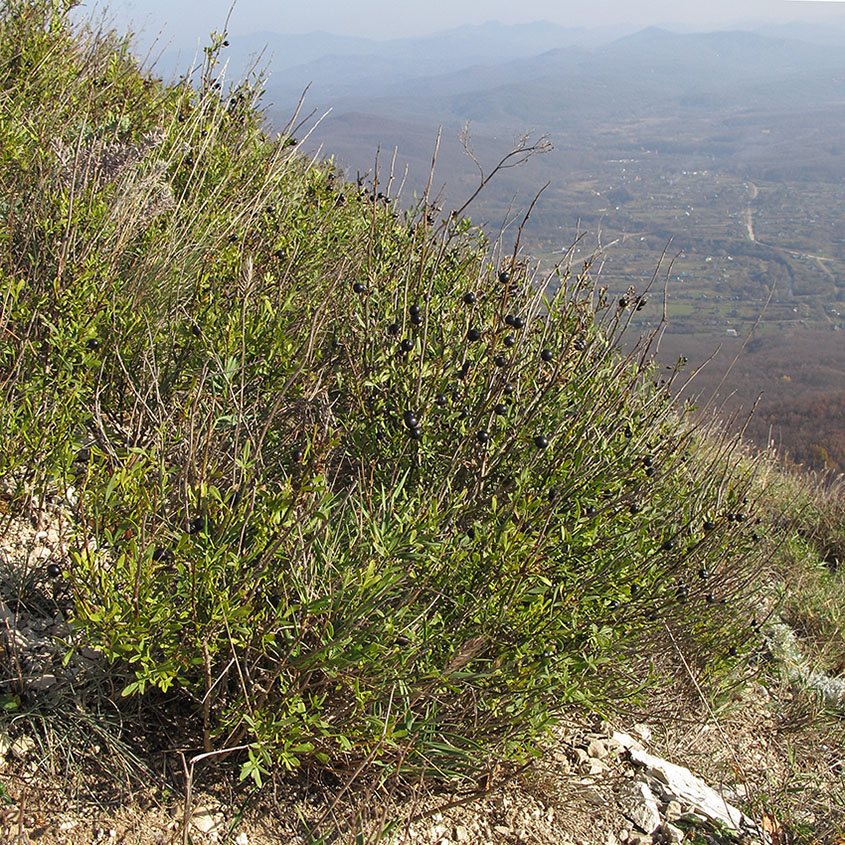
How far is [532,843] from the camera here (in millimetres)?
2416

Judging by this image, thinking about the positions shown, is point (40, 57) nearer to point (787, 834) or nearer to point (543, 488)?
point (543, 488)

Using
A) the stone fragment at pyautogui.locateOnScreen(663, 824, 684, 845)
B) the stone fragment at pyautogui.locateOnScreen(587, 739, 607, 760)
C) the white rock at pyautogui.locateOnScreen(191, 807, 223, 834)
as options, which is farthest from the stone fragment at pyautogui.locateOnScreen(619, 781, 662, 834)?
the white rock at pyautogui.locateOnScreen(191, 807, 223, 834)

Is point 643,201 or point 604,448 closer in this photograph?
point 604,448

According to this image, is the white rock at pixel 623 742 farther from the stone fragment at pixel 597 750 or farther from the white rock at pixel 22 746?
the white rock at pixel 22 746

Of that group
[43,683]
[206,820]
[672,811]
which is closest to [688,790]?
[672,811]

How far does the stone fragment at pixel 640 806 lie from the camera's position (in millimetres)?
2654

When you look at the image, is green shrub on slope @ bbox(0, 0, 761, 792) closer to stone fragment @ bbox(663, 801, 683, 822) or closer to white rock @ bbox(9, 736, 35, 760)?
white rock @ bbox(9, 736, 35, 760)

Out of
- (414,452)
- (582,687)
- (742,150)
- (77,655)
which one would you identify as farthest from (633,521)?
(742,150)

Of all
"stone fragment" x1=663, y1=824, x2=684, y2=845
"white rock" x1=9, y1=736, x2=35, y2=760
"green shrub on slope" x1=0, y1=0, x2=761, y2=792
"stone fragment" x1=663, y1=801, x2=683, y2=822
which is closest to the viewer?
"green shrub on slope" x1=0, y1=0, x2=761, y2=792

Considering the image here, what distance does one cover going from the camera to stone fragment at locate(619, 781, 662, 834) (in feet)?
8.71

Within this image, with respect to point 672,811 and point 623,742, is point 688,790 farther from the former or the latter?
point 623,742

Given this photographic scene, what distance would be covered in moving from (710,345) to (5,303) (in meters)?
66.9

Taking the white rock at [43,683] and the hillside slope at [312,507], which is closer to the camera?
the hillside slope at [312,507]

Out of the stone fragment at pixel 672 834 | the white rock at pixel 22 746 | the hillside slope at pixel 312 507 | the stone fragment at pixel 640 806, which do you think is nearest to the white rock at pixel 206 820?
the hillside slope at pixel 312 507
